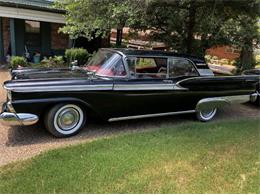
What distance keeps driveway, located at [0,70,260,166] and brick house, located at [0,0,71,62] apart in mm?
8273

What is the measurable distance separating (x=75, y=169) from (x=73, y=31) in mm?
6386

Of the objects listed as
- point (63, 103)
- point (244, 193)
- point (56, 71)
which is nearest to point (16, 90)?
point (63, 103)

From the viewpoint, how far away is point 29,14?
12.9 metres

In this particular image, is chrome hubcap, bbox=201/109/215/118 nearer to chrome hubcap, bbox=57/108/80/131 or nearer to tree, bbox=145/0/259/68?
tree, bbox=145/0/259/68

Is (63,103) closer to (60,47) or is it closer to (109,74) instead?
(109,74)

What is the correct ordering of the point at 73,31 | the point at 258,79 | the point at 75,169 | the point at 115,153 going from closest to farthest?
1. the point at 75,169
2. the point at 115,153
3. the point at 258,79
4. the point at 73,31

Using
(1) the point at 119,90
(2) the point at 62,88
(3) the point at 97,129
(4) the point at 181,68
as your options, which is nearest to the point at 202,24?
(4) the point at 181,68

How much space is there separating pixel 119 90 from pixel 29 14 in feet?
30.0

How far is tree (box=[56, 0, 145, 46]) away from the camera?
7309 mm

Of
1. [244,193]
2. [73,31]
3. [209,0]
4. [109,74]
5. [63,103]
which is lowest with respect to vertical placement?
[244,193]

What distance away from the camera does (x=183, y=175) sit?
3.95 meters

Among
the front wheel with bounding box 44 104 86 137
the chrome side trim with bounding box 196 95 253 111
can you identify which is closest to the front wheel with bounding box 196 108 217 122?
the chrome side trim with bounding box 196 95 253 111

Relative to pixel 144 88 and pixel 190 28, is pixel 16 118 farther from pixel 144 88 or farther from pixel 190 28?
pixel 190 28

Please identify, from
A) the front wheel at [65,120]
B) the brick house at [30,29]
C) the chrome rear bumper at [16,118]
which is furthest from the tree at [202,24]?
the brick house at [30,29]
